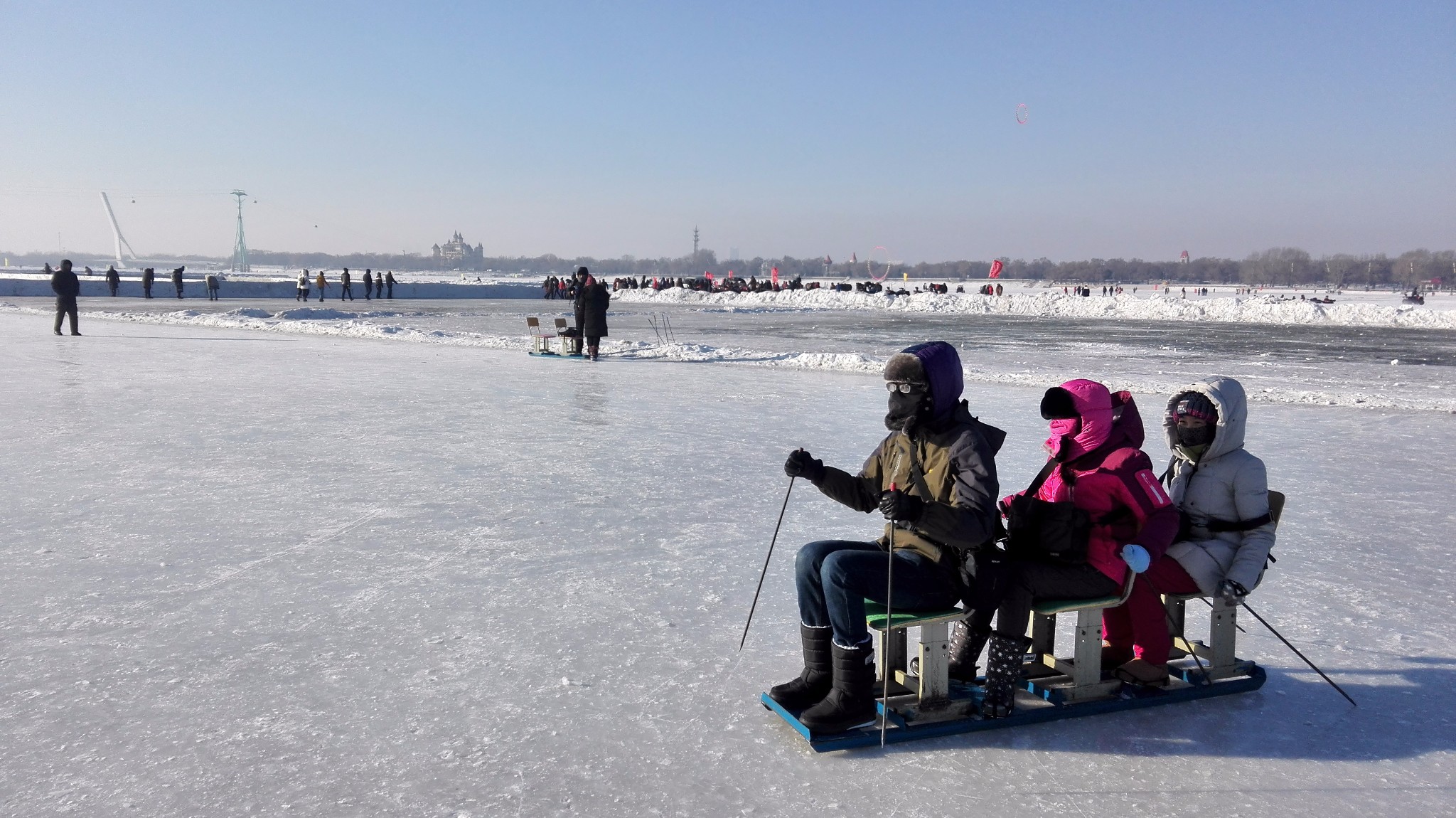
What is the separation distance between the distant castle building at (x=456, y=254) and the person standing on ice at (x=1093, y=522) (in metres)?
196

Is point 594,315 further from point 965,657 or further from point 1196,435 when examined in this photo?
point 1196,435

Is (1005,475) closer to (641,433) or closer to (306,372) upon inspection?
(641,433)

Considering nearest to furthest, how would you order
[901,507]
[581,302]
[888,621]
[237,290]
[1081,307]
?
[901,507], [888,621], [581,302], [1081,307], [237,290]

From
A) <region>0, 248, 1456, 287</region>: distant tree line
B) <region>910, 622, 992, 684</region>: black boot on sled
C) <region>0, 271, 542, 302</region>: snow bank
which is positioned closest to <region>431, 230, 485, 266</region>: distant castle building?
<region>0, 248, 1456, 287</region>: distant tree line

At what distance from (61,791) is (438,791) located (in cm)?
95

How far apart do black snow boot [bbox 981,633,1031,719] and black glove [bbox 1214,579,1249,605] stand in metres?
0.68

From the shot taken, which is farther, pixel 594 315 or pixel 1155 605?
pixel 594 315

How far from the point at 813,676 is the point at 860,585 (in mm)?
389

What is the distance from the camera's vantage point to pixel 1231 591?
9.70ft

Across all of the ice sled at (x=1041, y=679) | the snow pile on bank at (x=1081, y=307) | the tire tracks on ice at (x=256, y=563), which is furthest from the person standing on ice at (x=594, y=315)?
the snow pile on bank at (x=1081, y=307)

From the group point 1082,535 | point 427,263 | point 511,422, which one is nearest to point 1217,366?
point 511,422

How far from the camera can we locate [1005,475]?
252 inches

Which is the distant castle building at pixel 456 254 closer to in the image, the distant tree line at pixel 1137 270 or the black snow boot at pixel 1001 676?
the distant tree line at pixel 1137 270

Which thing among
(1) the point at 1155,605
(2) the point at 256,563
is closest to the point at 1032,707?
(1) the point at 1155,605
